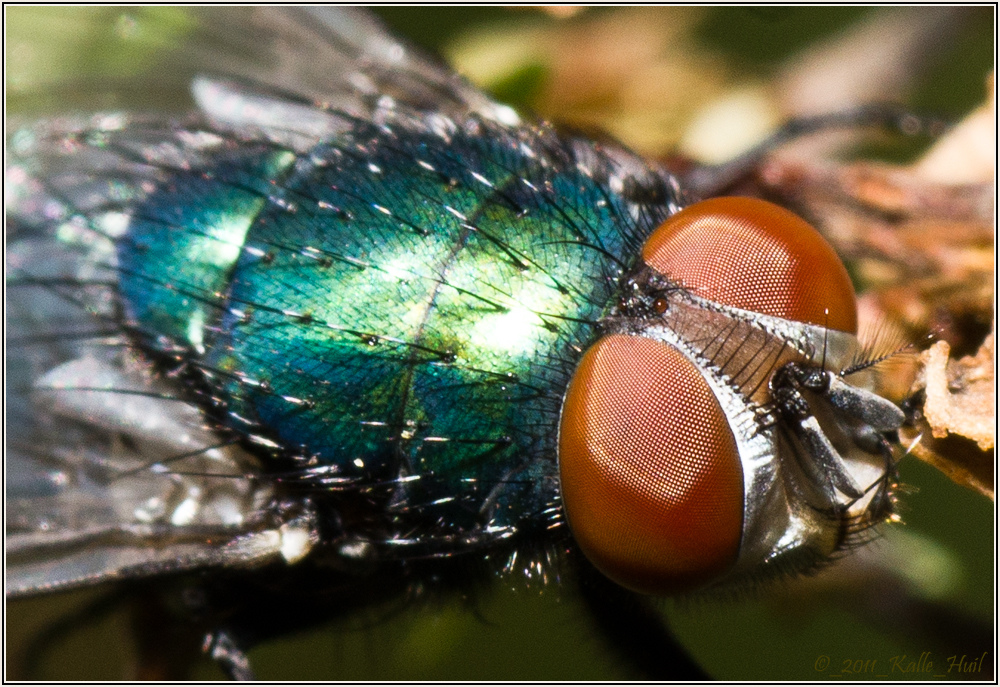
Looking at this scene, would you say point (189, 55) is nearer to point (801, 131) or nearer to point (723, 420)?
point (801, 131)

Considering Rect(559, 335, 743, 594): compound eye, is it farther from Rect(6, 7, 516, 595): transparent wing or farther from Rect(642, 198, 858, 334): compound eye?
Rect(6, 7, 516, 595): transparent wing

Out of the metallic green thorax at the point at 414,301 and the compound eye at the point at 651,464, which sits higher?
the metallic green thorax at the point at 414,301

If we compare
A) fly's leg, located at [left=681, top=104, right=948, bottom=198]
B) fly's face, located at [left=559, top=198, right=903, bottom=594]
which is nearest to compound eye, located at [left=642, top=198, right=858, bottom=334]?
fly's face, located at [left=559, top=198, right=903, bottom=594]

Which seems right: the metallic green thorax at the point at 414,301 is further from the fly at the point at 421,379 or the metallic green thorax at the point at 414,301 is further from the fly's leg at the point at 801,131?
the fly's leg at the point at 801,131

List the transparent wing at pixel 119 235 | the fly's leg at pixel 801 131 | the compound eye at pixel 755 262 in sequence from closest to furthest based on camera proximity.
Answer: the compound eye at pixel 755 262
the transparent wing at pixel 119 235
the fly's leg at pixel 801 131

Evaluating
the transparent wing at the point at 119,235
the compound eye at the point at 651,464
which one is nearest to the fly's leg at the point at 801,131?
the transparent wing at the point at 119,235

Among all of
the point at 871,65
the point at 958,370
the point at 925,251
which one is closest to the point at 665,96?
the point at 871,65
